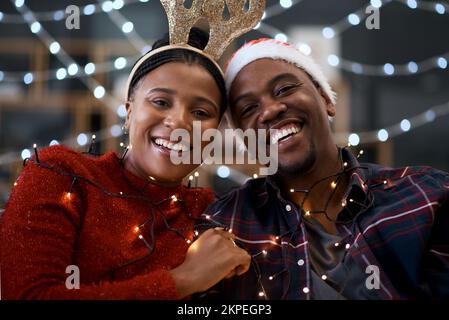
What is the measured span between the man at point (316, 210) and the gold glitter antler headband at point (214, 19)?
0.20 ft

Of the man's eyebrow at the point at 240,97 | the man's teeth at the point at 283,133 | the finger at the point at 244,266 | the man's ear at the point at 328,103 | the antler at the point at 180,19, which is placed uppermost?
the antler at the point at 180,19

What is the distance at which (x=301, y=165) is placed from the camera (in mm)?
1218

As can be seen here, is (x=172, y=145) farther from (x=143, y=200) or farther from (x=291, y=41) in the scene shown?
(x=291, y=41)

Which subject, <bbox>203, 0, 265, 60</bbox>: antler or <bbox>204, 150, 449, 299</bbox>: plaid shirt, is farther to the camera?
<bbox>203, 0, 265, 60</bbox>: antler

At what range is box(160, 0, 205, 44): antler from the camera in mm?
1236

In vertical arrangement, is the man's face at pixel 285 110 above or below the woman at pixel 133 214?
above

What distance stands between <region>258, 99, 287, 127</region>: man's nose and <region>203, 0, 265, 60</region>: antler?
7.5 inches

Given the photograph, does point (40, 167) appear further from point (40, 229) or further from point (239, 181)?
point (239, 181)

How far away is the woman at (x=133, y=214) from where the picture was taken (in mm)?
905

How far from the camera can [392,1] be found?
316 cm

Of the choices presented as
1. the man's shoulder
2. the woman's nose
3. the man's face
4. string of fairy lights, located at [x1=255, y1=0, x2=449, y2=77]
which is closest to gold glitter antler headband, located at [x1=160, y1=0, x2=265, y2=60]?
the man's face

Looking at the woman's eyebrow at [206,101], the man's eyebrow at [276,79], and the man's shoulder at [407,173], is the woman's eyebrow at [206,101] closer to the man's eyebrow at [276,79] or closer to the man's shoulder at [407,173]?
the man's eyebrow at [276,79]

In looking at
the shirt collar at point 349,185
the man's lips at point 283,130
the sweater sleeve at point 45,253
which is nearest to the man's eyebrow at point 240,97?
the man's lips at point 283,130

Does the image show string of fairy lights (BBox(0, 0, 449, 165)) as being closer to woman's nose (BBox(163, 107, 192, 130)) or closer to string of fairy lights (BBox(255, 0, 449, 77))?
string of fairy lights (BBox(255, 0, 449, 77))
